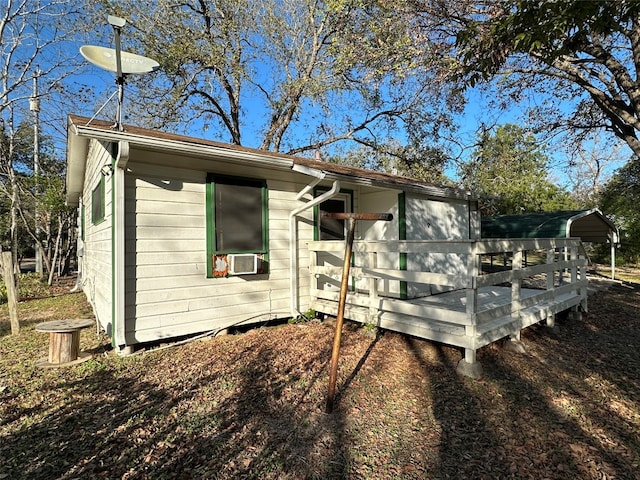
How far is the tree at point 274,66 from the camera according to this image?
33.4 feet

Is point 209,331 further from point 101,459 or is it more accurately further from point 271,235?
point 101,459

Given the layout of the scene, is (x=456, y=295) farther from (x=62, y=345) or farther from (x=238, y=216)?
(x=62, y=345)

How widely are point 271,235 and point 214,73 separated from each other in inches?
398

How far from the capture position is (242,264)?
489 cm

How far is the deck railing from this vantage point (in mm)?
3840

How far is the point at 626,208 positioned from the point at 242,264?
19504 mm

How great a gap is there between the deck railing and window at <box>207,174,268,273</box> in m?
1.02

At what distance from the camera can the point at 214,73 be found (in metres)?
12.7

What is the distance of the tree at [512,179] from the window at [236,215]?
17.5 m

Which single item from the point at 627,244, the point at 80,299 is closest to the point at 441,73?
the point at 80,299

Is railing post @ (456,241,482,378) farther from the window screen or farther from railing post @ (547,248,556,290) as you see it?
the window screen

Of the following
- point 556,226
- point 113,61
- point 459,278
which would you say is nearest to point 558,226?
point 556,226

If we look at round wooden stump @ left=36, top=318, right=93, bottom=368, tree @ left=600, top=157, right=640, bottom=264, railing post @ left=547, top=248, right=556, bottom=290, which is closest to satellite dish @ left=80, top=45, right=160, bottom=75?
round wooden stump @ left=36, top=318, right=93, bottom=368

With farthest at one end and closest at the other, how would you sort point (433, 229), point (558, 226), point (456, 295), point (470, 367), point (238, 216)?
point (558, 226)
point (433, 229)
point (456, 295)
point (238, 216)
point (470, 367)
